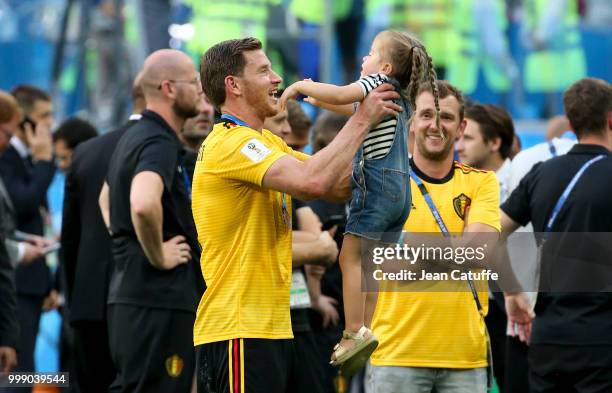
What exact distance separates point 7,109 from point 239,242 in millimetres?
3088

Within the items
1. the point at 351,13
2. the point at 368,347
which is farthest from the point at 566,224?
the point at 351,13

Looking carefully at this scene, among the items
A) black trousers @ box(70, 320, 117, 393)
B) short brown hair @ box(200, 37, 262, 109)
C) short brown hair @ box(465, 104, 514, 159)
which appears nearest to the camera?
short brown hair @ box(200, 37, 262, 109)

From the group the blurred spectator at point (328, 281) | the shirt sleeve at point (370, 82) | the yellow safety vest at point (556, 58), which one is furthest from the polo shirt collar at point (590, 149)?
the yellow safety vest at point (556, 58)

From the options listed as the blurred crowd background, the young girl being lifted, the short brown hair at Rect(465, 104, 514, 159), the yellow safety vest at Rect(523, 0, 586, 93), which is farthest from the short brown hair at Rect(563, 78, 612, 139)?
the yellow safety vest at Rect(523, 0, 586, 93)

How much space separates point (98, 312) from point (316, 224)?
1602 mm

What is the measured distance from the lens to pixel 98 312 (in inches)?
299

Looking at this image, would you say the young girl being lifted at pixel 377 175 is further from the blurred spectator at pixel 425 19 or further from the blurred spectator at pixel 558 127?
the blurred spectator at pixel 425 19

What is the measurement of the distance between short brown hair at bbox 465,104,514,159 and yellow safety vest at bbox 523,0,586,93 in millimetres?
3904

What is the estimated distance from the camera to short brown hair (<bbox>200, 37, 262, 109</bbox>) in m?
5.09

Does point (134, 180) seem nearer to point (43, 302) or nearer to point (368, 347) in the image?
point (368, 347)

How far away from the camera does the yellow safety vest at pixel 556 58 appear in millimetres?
11836

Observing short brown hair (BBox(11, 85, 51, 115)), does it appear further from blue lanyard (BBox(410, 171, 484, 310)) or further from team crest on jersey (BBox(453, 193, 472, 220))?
team crest on jersey (BBox(453, 193, 472, 220))

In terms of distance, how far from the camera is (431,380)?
594cm

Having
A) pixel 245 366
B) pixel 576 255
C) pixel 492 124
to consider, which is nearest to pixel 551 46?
pixel 492 124
